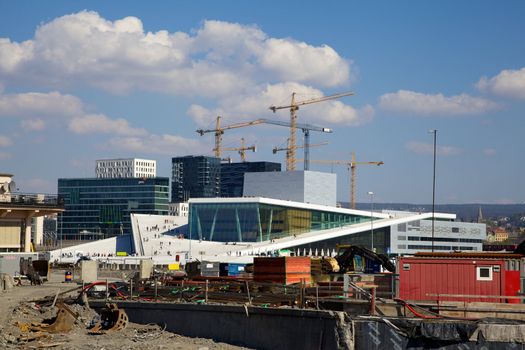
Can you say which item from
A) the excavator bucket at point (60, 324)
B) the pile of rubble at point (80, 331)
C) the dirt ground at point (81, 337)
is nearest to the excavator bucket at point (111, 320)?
the pile of rubble at point (80, 331)

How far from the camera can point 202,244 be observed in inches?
5463

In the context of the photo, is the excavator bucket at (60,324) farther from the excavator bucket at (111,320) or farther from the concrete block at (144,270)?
the concrete block at (144,270)

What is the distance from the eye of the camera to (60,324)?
33125 mm

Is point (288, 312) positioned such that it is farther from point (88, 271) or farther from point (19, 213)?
point (19, 213)

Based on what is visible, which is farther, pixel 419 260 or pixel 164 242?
pixel 164 242

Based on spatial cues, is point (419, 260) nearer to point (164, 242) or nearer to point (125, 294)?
point (125, 294)

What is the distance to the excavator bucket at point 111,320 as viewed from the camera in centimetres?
3322

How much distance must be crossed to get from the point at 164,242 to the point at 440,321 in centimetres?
12033

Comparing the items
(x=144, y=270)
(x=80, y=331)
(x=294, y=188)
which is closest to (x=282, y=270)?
(x=80, y=331)

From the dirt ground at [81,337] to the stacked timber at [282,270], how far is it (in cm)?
654

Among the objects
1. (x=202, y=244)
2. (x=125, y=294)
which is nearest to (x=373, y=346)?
(x=125, y=294)

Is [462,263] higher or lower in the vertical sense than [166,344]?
higher

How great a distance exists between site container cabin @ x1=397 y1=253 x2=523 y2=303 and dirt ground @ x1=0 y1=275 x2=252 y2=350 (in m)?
7.75

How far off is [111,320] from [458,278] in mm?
13745
